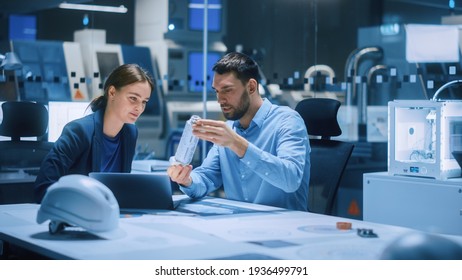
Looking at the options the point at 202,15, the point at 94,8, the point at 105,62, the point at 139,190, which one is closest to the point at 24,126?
the point at 105,62

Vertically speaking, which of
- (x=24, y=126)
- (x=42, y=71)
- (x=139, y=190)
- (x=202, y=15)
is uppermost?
(x=202, y=15)

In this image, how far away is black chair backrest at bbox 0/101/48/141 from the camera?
394 centimetres

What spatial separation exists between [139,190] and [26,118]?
5.99 feet

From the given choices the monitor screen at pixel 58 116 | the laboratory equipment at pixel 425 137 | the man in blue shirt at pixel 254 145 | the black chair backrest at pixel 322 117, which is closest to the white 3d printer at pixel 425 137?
the laboratory equipment at pixel 425 137

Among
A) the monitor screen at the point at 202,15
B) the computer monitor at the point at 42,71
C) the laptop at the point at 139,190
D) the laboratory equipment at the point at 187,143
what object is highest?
the monitor screen at the point at 202,15

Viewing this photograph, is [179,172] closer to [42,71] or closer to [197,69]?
[42,71]

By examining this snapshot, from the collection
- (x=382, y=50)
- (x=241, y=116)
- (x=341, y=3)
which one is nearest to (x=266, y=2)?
(x=341, y=3)

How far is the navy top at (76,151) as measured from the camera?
266cm

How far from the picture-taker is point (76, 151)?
8.98ft

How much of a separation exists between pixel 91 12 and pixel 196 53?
2.91 feet

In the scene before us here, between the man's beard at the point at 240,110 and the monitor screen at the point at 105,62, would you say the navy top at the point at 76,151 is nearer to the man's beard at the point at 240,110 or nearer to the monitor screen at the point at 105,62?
the man's beard at the point at 240,110

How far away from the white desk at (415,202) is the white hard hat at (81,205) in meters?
1.89

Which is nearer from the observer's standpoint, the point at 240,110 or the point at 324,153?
the point at 240,110

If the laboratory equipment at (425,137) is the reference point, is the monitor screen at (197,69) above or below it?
above
